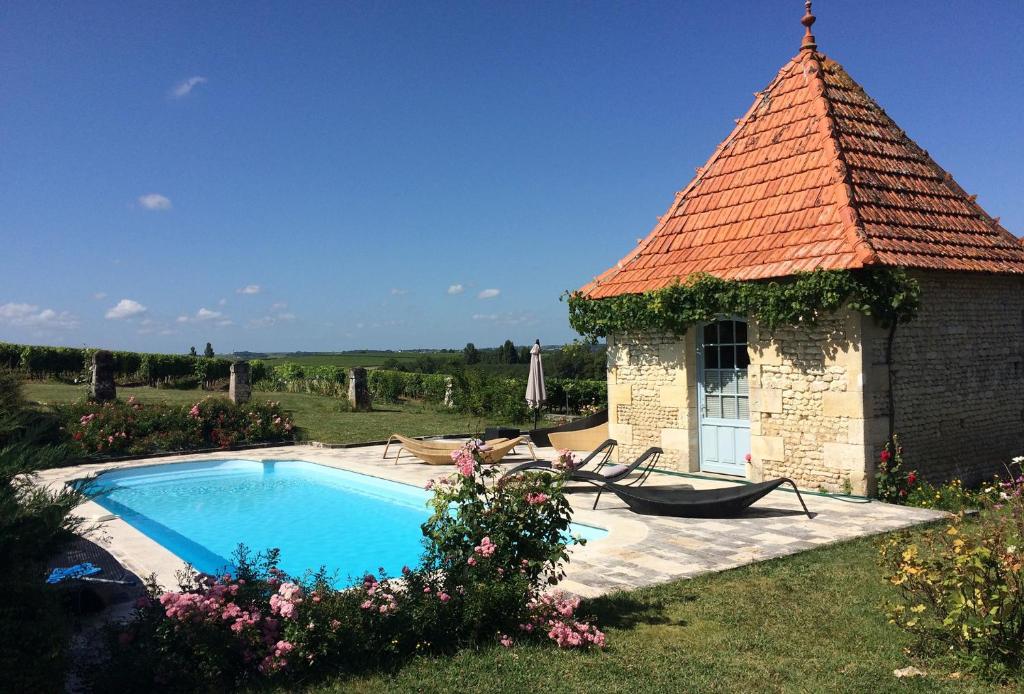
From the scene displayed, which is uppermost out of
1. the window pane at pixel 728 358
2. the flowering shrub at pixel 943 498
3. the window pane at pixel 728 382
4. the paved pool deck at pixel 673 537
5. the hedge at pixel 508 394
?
the window pane at pixel 728 358

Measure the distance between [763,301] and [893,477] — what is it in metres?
3.00

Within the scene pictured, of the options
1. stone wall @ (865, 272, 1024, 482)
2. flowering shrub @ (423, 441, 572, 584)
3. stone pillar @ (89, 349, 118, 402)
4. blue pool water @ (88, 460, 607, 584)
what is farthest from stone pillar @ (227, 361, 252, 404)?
flowering shrub @ (423, 441, 572, 584)

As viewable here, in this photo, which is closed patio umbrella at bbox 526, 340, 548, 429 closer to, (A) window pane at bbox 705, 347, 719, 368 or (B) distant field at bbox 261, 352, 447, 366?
(A) window pane at bbox 705, 347, 719, 368

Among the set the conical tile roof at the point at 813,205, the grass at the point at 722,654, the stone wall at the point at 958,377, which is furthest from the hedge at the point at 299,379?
the grass at the point at 722,654

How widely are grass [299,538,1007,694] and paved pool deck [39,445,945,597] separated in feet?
1.88

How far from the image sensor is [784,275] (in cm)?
1041

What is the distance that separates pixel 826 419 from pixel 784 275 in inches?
83.5

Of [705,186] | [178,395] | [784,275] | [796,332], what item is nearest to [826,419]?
[796,332]

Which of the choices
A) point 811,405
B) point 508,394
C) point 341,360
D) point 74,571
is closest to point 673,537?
point 811,405

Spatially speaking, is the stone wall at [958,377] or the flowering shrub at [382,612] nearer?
the flowering shrub at [382,612]

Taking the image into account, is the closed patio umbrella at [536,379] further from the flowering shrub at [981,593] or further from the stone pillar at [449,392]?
the flowering shrub at [981,593]

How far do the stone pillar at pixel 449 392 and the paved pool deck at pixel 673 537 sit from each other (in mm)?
14561

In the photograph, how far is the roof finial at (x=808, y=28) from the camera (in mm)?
12723

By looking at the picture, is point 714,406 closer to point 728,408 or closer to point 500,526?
point 728,408
